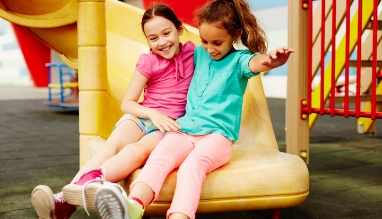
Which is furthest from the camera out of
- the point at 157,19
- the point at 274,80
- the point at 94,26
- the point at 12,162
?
the point at 274,80

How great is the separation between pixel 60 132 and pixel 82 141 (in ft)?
7.82

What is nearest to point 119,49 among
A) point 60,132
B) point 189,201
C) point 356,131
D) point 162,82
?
point 162,82

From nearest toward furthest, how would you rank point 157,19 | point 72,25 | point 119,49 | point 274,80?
point 157,19 < point 72,25 < point 119,49 < point 274,80

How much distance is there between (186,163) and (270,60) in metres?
0.41

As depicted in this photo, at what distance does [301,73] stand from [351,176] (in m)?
0.60

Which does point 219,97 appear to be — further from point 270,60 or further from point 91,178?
point 91,178

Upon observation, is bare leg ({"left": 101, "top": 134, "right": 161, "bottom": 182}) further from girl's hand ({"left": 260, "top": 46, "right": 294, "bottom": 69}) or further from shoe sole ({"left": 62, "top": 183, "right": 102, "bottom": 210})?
girl's hand ({"left": 260, "top": 46, "right": 294, "bottom": 69})

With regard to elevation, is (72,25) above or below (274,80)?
above

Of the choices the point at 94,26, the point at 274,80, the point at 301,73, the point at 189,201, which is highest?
the point at 94,26

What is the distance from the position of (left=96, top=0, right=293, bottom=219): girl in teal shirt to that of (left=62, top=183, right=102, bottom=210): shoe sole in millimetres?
119

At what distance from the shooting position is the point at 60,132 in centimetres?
426

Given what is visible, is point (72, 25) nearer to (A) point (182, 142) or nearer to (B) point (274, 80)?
(A) point (182, 142)

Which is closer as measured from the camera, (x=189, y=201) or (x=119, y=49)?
(x=189, y=201)

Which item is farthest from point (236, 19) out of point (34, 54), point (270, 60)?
point (34, 54)
